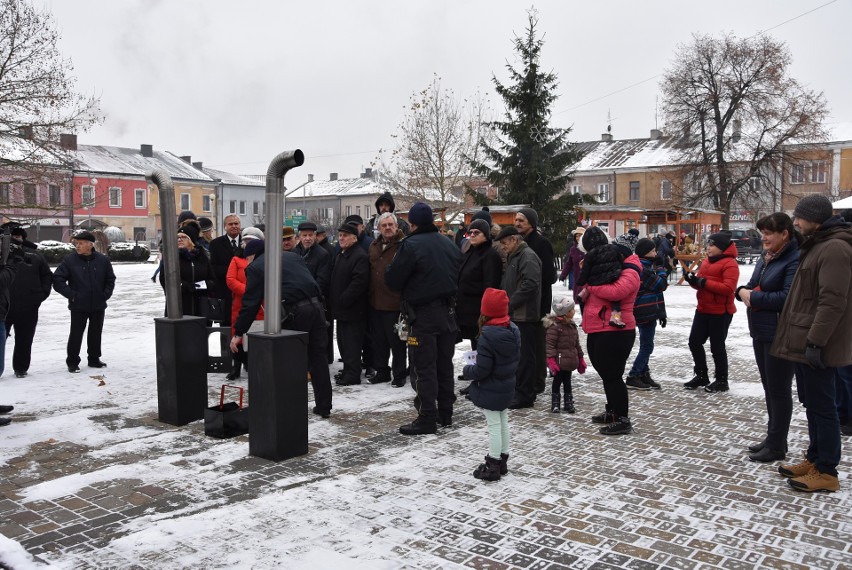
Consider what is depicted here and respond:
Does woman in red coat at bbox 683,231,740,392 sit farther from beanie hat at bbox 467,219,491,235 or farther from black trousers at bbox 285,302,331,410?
black trousers at bbox 285,302,331,410

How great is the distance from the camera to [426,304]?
21.4 ft

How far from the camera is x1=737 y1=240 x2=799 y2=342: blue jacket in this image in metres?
5.72

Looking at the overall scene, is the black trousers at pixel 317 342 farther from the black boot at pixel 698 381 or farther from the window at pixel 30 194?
the window at pixel 30 194

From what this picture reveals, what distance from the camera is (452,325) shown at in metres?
6.62

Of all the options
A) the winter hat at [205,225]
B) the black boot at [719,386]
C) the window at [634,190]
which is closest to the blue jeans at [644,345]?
the black boot at [719,386]

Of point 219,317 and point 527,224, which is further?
point 219,317

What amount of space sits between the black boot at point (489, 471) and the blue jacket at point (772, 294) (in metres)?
2.34

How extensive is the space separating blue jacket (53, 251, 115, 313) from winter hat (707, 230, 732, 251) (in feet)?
24.3

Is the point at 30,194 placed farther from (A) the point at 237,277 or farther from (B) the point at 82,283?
(A) the point at 237,277

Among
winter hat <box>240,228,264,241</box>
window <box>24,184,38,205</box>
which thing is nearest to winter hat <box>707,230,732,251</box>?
winter hat <box>240,228,264,241</box>

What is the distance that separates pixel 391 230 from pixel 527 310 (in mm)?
1860

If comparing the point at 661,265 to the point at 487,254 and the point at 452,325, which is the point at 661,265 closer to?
the point at 487,254

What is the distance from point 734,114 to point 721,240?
120 feet

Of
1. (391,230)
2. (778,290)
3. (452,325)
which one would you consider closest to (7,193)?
(391,230)
